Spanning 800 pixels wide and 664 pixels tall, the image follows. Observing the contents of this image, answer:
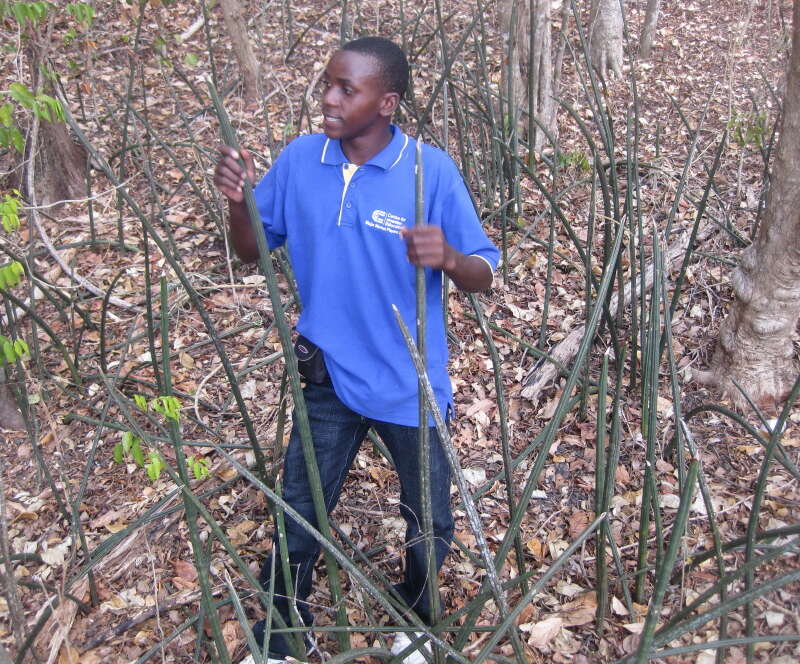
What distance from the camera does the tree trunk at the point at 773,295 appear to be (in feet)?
6.41

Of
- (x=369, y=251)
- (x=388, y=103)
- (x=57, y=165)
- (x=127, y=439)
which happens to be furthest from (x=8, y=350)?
(x=57, y=165)

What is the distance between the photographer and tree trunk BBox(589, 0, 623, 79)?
468 cm

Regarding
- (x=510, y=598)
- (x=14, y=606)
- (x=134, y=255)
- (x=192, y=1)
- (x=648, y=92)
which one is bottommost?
(x=510, y=598)

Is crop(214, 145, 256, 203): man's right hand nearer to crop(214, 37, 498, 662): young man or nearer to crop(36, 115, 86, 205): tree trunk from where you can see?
crop(214, 37, 498, 662): young man

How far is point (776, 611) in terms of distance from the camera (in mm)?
1696

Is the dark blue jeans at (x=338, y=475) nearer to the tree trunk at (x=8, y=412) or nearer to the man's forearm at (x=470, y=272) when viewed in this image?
the man's forearm at (x=470, y=272)

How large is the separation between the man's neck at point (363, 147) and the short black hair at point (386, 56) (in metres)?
0.09

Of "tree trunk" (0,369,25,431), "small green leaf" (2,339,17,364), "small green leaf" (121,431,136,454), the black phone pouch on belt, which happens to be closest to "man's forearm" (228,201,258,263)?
the black phone pouch on belt

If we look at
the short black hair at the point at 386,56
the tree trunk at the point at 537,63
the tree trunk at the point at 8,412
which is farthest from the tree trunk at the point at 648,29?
the tree trunk at the point at 8,412

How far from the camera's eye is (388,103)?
1.43m

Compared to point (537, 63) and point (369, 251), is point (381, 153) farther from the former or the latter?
point (537, 63)

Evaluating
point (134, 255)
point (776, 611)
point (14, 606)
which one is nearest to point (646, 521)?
point (776, 611)

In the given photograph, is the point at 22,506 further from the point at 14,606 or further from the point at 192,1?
the point at 192,1

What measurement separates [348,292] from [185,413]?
1.21 m
